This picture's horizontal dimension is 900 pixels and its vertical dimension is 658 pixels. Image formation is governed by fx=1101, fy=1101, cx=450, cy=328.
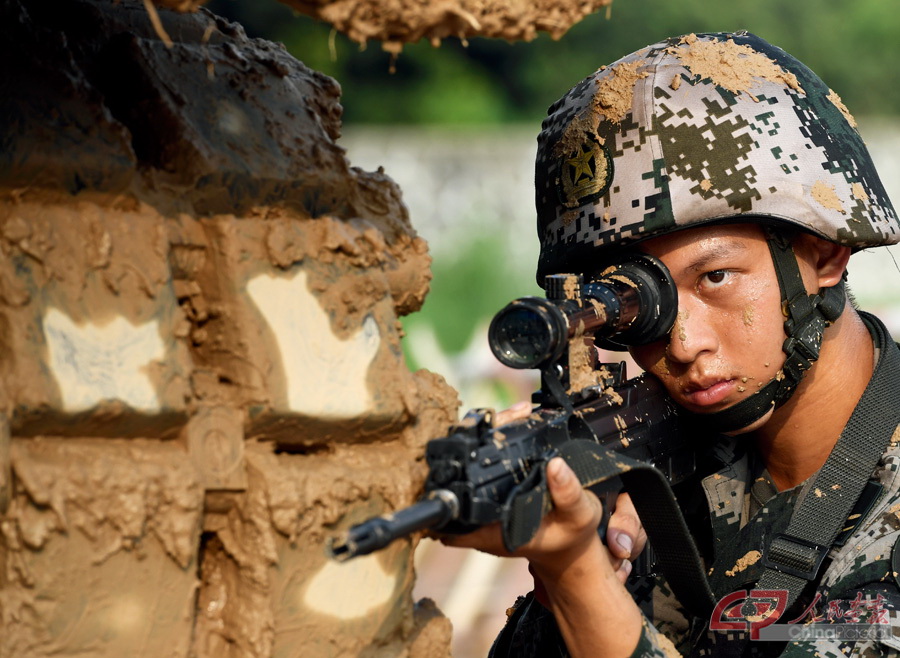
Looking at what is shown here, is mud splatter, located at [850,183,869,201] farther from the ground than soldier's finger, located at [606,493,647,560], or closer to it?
farther from the ground

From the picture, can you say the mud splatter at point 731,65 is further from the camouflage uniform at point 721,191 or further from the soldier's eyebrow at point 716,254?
the soldier's eyebrow at point 716,254

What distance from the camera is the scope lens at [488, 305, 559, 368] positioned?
209 cm

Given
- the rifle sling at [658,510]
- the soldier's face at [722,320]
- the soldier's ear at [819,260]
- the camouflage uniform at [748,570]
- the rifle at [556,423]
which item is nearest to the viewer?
the rifle at [556,423]

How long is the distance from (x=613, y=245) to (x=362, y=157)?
5.55 metres

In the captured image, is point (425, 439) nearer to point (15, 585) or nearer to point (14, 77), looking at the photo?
point (15, 585)

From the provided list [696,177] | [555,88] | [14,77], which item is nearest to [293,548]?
[14,77]

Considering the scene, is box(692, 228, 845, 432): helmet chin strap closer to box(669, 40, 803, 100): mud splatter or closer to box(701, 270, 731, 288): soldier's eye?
box(701, 270, 731, 288): soldier's eye

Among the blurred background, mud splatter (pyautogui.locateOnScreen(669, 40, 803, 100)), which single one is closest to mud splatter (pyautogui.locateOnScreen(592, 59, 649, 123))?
mud splatter (pyautogui.locateOnScreen(669, 40, 803, 100))

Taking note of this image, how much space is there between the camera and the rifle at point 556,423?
5.61 feet

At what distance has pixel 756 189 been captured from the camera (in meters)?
2.54

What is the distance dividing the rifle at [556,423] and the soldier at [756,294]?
107 mm

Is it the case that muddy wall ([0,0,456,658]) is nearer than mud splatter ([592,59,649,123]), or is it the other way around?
muddy wall ([0,0,456,658])

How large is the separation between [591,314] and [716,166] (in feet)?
1.92

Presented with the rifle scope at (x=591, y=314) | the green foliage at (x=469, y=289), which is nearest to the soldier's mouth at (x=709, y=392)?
the rifle scope at (x=591, y=314)
